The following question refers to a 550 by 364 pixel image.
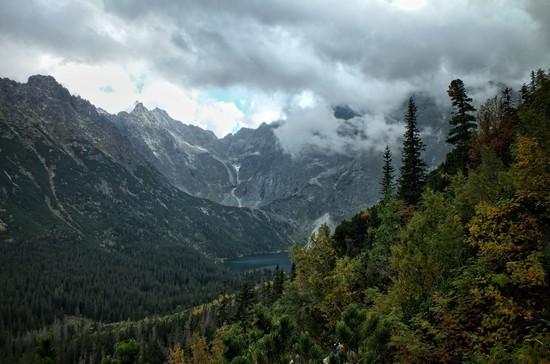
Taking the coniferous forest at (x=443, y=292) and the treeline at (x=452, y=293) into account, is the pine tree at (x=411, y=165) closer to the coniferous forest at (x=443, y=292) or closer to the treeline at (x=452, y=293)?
the coniferous forest at (x=443, y=292)

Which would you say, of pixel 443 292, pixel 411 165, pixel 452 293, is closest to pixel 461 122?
pixel 411 165

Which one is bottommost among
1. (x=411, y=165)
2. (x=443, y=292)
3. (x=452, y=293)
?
(x=443, y=292)

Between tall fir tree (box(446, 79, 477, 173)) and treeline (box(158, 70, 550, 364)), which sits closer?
treeline (box(158, 70, 550, 364))

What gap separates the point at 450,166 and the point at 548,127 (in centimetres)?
4770

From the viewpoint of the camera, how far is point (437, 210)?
28.8m

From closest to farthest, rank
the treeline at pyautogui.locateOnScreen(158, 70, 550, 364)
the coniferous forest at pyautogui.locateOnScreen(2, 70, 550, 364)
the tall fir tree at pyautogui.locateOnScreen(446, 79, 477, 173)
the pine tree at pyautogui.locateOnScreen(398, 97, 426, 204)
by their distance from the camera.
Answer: the coniferous forest at pyautogui.locateOnScreen(2, 70, 550, 364) → the treeline at pyautogui.locateOnScreen(158, 70, 550, 364) → the tall fir tree at pyautogui.locateOnScreen(446, 79, 477, 173) → the pine tree at pyautogui.locateOnScreen(398, 97, 426, 204)

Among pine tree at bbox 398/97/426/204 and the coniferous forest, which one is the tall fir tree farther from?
the coniferous forest

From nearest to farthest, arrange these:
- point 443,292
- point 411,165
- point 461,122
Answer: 1. point 443,292
2. point 461,122
3. point 411,165

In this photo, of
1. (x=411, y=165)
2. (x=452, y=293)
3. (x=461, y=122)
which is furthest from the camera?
(x=411, y=165)

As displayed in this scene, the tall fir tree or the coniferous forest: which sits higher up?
the tall fir tree

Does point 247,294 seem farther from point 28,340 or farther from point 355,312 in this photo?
point 28,340

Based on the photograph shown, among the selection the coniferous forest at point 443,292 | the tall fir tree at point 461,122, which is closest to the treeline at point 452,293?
the coniferous forest at point 443,292

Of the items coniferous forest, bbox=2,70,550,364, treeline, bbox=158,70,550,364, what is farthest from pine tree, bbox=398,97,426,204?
treeline, bbox=158,70,550,364

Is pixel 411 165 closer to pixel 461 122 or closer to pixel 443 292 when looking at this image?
pixel 461 122
